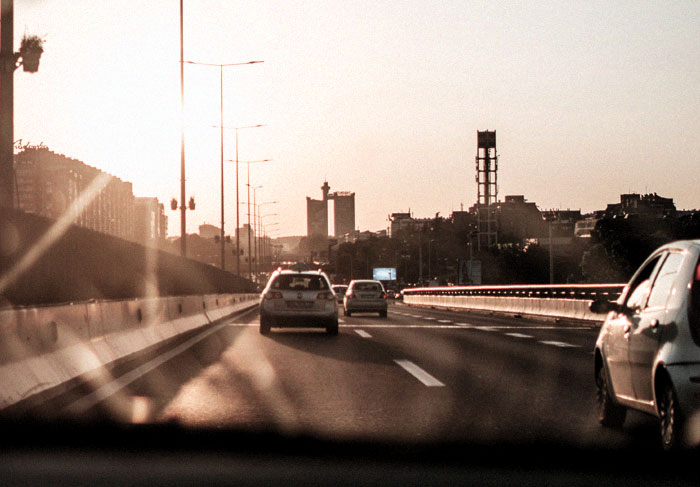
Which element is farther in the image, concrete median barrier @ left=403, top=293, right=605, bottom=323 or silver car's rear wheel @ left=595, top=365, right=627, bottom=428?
concrete median barrier @ left=403, top=293, right=605, bottom=323

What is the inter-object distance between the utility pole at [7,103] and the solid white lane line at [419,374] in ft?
20.9

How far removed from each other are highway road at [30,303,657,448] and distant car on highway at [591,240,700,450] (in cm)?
44

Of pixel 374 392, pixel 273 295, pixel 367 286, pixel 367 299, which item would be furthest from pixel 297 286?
pixel 367 286

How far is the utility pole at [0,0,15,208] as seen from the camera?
16.2 m

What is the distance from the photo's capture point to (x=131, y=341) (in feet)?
51.0

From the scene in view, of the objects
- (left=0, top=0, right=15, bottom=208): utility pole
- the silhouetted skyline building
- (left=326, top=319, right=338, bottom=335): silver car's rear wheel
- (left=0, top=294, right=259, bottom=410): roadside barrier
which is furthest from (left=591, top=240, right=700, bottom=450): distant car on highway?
the silhouetted skyline building

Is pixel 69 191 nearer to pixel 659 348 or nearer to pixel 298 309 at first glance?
pixel 298 309

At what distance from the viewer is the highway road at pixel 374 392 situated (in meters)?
8.54

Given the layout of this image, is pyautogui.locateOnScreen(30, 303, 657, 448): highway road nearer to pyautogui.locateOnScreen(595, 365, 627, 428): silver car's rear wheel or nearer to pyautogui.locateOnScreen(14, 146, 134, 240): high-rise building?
pyautogui.locateOnScreen(595, 365, 627, 428): silver car's rear wheel

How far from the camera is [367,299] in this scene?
3894cm

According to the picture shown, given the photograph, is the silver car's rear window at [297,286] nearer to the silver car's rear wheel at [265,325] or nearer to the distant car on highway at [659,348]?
the silver car's rear wheel at [265,325]

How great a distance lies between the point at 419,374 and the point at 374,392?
2.04 metres

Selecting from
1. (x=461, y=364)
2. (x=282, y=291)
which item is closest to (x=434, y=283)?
(x=282, y=291)

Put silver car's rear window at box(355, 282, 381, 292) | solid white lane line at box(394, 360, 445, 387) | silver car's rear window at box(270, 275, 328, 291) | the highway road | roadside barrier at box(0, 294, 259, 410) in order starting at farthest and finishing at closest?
silver car's rear window at box(355, 282, 381, 292) < silver car's rear window at box(270, 275, 328, 291) < solid white lane line at box(394, 360, 445, 387) < roadside barrier at box(0, 294, 259, 410) < the highway road
